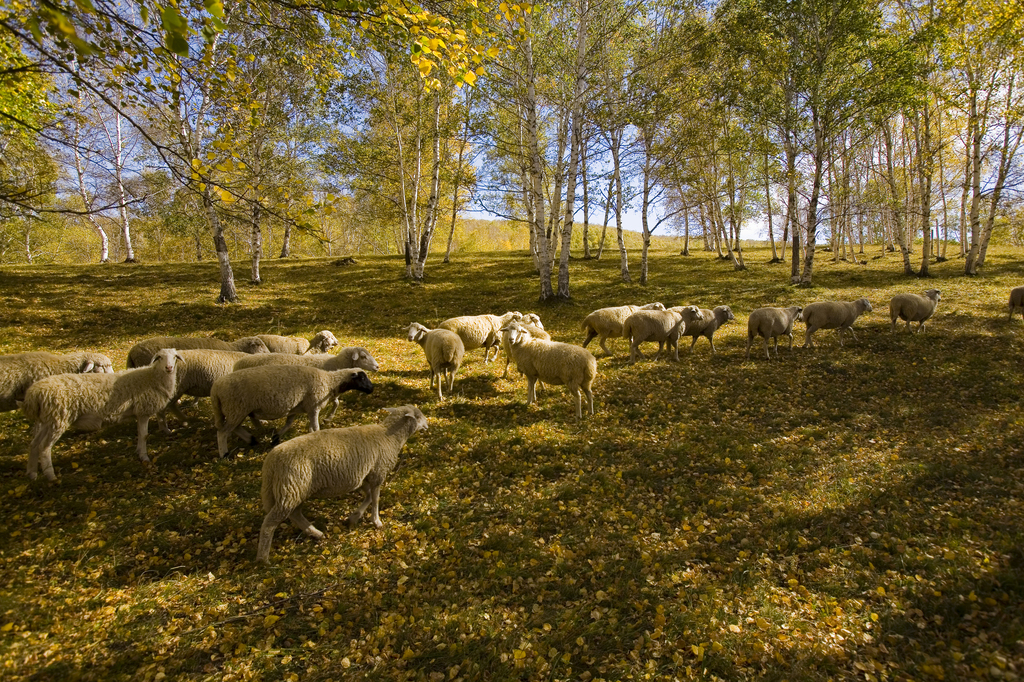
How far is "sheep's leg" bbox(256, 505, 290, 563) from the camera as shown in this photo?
5.62 metres

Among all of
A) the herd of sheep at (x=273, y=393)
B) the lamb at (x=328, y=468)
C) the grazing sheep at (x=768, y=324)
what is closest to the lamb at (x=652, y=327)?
the grazing sheep at (x=768, y=324)

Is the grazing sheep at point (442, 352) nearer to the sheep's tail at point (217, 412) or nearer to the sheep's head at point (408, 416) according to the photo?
the sheep's head at point (408, 416)

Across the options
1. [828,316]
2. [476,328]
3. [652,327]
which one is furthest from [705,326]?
[476,328]

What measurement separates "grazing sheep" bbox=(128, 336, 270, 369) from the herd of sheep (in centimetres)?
3

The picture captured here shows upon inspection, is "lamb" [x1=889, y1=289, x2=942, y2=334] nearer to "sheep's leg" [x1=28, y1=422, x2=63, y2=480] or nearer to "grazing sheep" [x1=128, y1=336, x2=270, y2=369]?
"grazing sheep" [x1=128, y1=336, x2=270, y2=369]

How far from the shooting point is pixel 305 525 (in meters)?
6.18

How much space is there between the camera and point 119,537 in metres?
5.98

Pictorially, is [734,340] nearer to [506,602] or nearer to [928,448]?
[928,448]

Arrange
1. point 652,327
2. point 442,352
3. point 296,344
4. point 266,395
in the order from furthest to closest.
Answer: point 652,327, point 296,344, point 442,352, point 266,395

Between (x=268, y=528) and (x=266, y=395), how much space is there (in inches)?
109

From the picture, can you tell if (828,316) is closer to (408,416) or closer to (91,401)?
(408,416)

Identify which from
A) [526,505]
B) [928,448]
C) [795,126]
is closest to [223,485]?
[526,505]

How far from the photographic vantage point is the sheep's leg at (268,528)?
5621 mm

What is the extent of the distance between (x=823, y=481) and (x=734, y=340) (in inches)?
364
